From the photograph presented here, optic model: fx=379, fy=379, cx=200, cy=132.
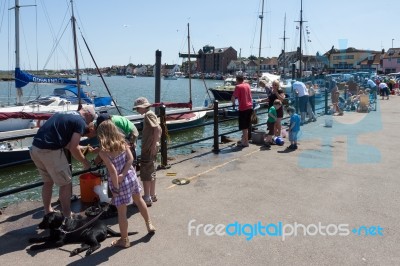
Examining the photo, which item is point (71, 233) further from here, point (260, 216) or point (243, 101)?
point (243, 101)

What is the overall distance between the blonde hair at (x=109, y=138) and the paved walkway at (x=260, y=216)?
3.59 ft

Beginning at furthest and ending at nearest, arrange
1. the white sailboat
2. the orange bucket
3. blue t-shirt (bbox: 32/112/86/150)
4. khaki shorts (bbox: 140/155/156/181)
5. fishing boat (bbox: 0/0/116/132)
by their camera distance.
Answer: fishing boat (bbox: 0/0/116/132)
the white sailboat
the orange bucket
khaki shorts (bbox: 140/155/156/181)
blue t-shirt (bbox: 32/112/86/150)

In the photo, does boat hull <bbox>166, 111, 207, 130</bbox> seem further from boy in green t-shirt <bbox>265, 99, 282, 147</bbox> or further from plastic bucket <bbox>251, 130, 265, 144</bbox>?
boy in green t-shirt <bbox>265, 99, 282, 147</bbox>

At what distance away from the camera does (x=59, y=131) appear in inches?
172

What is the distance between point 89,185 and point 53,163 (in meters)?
1.05

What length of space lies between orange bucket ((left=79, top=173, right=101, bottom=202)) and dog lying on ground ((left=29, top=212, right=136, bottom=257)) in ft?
3.28

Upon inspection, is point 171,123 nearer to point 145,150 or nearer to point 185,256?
point 145,150

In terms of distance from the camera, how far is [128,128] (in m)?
4.97

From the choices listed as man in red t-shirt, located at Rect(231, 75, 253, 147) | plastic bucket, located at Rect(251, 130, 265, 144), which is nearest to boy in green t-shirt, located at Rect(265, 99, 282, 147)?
plastic bucket, located at Rect(251, 130, 265, 144)

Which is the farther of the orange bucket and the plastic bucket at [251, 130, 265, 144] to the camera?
the plastic bucket at [251, 130, 265, 144]

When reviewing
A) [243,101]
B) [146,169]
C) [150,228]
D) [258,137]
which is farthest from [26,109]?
[150,228]

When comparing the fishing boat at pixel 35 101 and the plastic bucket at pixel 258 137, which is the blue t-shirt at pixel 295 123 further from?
the fishing boat at pixel 35 101

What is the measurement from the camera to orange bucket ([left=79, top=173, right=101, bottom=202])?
5395 millimetres

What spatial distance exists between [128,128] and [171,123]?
15.7m
